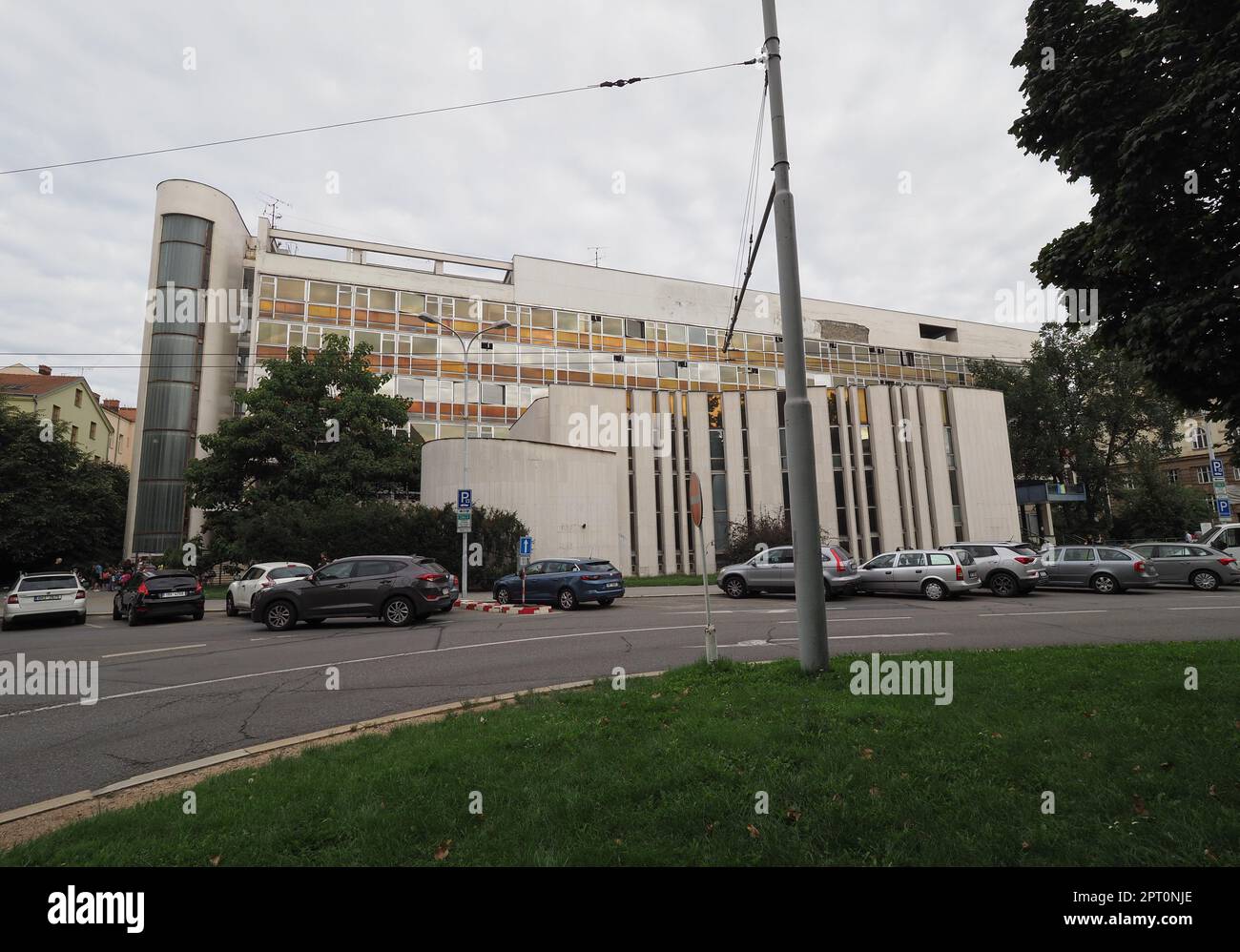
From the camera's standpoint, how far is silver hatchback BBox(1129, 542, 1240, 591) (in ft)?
64.5

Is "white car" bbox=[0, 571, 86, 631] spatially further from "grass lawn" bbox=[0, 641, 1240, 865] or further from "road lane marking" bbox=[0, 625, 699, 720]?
"grass lawn" bbox=[0, 641, 1240, 865]

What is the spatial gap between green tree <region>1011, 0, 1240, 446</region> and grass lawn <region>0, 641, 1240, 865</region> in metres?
2.88

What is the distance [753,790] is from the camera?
3.90 metres

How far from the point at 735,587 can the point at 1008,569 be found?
784 centimetres

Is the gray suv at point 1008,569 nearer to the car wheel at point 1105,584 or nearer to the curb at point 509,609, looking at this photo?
the car wheel at point 1105,584

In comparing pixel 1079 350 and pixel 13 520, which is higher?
pixel 1079 350

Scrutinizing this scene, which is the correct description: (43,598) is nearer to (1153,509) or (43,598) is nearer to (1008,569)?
(1008,569)

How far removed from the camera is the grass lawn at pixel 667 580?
2773 cm

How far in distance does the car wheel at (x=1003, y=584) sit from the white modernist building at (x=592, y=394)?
13.9 m
